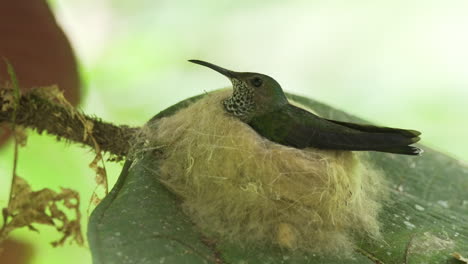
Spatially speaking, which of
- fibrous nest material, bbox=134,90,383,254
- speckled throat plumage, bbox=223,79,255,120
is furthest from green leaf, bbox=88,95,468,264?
speckled throat plumage, bbox=223,79,255,120

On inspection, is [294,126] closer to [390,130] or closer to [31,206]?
[390,130]

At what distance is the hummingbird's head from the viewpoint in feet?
3.39

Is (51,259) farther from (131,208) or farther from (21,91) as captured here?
(131,208)

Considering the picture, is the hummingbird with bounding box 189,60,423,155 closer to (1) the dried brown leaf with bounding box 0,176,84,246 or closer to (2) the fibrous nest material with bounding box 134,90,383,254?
(2) the fibrous nest material with bounding box 134,90,383,254

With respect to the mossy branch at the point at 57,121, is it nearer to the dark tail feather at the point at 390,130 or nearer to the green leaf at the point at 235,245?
the green leaf at the point at 235,245

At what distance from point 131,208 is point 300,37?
1.52 metres

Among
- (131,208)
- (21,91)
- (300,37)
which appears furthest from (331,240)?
(300,37)

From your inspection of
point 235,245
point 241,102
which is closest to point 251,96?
point 241,102

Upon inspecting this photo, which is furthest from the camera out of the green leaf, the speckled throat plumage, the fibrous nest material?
the speckled throat plumage

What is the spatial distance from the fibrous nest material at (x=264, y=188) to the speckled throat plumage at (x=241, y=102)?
18mm

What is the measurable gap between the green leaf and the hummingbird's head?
0.54ft

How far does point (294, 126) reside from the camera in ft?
3.26

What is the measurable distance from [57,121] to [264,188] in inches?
17.1

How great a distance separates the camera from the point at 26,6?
1.53 m
